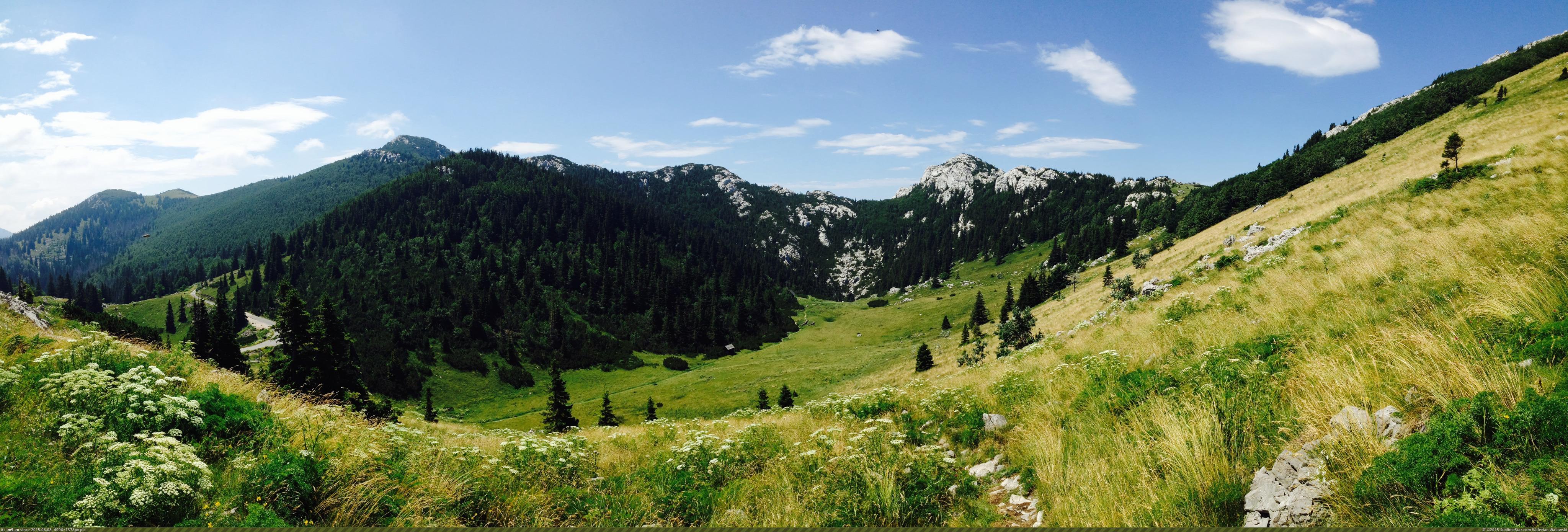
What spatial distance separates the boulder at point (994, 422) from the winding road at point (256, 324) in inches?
4831

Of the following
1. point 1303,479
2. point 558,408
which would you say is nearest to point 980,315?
point 558,408

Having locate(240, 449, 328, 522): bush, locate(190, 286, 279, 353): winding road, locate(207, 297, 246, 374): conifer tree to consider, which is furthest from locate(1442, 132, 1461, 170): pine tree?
locate(190, 286, 279, 353): winding road

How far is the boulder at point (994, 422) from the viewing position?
31.0ft

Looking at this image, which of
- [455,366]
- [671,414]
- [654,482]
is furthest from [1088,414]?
[455,366]

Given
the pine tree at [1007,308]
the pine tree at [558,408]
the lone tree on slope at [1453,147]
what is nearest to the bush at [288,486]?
the pine tree at [558,408]

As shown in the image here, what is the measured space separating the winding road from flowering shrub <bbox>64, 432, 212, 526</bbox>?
118201mm

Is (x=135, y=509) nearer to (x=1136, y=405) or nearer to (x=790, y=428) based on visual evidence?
(x=790, y=428)

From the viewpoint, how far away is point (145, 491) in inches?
187

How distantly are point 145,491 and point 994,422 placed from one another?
10.8 metres

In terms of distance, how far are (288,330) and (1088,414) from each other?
40839mm

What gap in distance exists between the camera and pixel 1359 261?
1355 centimetres

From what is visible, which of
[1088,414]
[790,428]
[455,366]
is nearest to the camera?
[1088,414]

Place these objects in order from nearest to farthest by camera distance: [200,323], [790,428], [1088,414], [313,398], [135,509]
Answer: [135,509], [1088,414], [790,428], [313,398], [200,323]

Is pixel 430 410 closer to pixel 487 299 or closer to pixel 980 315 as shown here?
pixel 980 315
